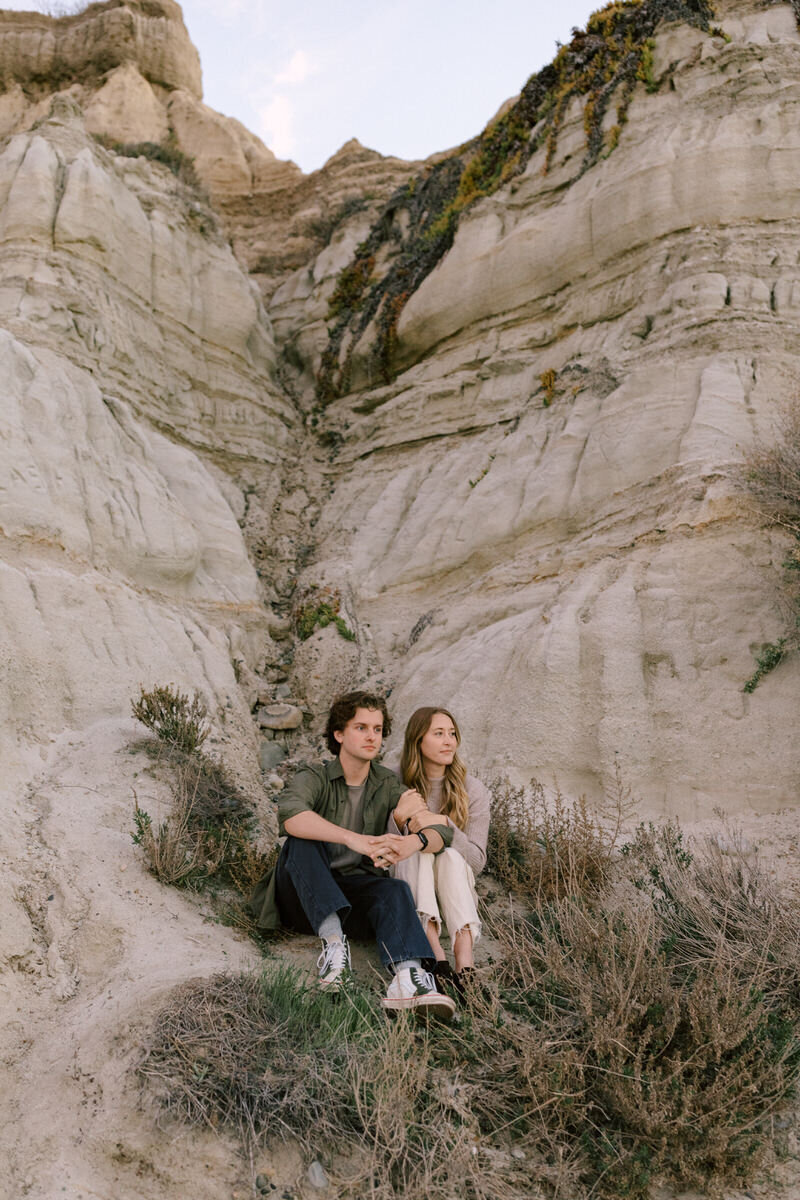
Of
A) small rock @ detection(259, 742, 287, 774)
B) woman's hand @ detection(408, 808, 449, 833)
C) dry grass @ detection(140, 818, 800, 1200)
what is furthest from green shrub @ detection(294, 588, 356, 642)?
dry grass @ detection(140, 818, 800, 1200)

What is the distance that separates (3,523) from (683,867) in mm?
6356

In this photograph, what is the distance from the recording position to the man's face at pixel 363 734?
4.59 m

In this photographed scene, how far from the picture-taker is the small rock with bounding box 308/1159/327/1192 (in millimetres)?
2936

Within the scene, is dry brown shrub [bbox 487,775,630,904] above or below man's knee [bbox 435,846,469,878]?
below

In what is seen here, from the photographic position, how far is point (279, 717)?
8898mm

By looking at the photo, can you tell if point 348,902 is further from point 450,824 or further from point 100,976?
point 100,976

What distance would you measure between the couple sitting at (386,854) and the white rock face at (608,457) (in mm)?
1912

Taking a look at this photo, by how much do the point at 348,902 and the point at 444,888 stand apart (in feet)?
1.68

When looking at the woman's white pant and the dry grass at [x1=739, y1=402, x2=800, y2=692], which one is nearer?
the woman's white pant

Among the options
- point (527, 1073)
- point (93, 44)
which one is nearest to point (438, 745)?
point (527, 1073)

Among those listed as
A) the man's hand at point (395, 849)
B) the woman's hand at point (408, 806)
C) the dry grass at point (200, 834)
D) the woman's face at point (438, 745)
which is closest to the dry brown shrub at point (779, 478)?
the woman's face at point (438, 745)

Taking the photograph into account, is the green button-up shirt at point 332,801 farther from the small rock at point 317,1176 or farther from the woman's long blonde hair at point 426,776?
the small rock at point 317,1176

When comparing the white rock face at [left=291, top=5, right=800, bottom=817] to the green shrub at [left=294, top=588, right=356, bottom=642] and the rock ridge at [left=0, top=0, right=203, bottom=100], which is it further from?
the rock ridge at [left=0, top=0, right=203, bottom=100]

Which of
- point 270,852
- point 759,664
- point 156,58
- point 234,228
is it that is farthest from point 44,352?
point 156,58
